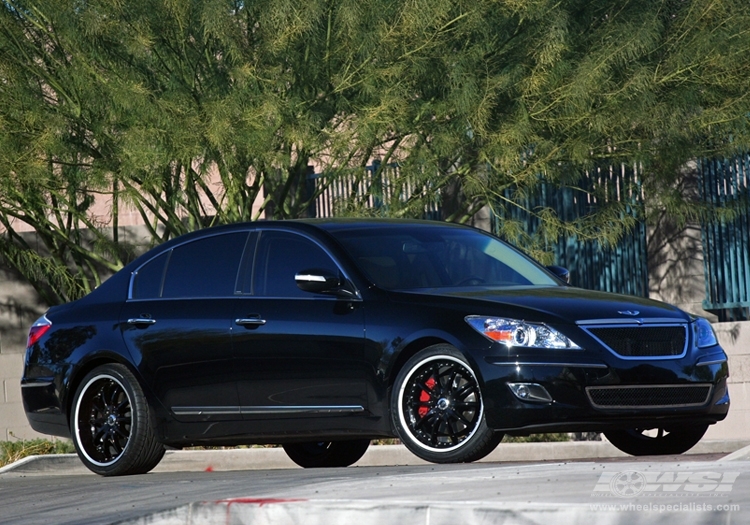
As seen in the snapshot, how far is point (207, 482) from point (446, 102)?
594 centimetres

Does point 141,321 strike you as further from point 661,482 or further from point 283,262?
point 661,482

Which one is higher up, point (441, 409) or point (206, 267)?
point (206, 267)

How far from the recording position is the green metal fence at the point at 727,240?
16.0 m

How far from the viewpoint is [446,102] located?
44.0 feet

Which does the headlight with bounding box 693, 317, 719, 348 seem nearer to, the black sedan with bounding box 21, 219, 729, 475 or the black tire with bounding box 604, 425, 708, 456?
the black sedan with bounding box 21, 219, 729, 475

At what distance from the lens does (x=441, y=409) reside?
27.7ft

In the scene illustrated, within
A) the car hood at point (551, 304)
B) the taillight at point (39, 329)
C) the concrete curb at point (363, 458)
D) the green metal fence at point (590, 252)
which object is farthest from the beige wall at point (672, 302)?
the taillight at point (39, 329)

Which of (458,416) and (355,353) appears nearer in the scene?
(458,416)

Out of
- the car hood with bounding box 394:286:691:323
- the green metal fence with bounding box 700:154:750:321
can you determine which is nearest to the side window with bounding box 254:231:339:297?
the car hood with bounding box 394:286:691:323

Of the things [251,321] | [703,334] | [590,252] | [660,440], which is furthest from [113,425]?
[590,252]

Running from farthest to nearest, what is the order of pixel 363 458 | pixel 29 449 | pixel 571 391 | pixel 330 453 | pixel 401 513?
pixel 29 449 < pixel 363 458 < pixel 330 453 < pixel 571 391 < pixel 401 513

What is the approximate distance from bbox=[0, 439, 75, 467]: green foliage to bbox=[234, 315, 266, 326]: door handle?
20.6 feet

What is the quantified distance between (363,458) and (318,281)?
4.82 m

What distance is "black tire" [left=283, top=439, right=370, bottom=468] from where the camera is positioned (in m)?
10.7
